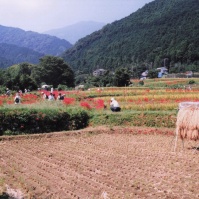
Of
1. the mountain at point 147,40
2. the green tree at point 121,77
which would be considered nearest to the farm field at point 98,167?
the green tree at point 121,77

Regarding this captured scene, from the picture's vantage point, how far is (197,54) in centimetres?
9988

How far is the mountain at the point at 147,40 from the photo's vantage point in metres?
108

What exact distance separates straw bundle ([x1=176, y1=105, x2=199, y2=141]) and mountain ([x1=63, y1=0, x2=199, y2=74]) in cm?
9208

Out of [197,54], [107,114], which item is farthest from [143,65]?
[107,114]

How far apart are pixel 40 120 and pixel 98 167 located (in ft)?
24.8

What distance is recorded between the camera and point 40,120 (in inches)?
678

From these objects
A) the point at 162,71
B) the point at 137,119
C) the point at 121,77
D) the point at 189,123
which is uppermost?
the point at 162,71

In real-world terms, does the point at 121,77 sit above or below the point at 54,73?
below

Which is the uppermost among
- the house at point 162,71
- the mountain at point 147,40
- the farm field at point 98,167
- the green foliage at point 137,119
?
the mountain at point 147,40

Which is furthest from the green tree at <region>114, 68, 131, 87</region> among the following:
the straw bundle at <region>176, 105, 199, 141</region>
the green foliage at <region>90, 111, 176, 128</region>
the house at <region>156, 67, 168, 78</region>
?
the straw bundle at <region>176, 105, 199, 141</region>

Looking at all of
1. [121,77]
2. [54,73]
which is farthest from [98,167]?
[54,73]

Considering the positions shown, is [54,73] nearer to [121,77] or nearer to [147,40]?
[121,77]

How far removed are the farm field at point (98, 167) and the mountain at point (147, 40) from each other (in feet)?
299

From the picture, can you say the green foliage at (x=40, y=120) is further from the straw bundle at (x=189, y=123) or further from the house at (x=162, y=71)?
the house at (x=162, y=71)
